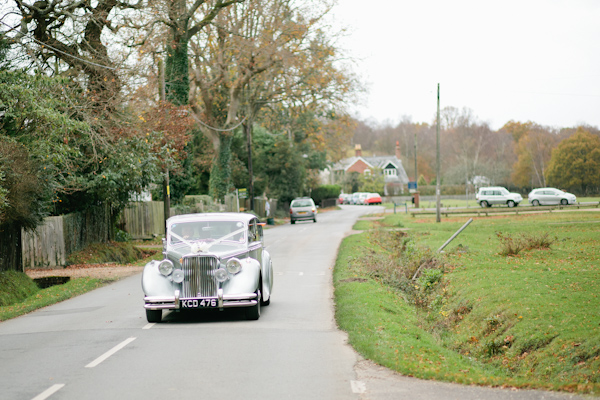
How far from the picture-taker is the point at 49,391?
6.68m

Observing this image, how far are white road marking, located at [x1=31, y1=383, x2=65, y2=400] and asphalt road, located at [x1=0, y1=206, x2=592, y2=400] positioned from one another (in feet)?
0.04

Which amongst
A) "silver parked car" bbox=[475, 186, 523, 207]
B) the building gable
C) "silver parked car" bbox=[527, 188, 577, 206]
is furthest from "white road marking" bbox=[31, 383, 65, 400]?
the building gable

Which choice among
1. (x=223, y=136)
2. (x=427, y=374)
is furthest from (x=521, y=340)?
(x=223, y=136)

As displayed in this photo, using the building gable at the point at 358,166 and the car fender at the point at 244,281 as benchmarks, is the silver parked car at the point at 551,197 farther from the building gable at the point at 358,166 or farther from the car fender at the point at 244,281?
the building gable at the point at 358,166

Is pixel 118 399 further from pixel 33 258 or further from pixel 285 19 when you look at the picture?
pixel 285 19

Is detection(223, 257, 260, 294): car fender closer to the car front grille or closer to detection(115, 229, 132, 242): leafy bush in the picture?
the car front grille

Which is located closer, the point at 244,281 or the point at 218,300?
the point at 218,300

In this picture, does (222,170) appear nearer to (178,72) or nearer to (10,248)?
(178,72)

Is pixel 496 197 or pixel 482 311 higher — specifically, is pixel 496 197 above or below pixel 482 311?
above

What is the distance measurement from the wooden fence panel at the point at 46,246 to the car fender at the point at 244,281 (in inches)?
503

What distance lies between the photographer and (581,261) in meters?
17.7

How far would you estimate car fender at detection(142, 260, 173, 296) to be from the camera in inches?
414

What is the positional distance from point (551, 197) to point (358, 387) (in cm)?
5456

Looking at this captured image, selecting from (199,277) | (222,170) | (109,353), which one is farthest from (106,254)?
(222,170)
